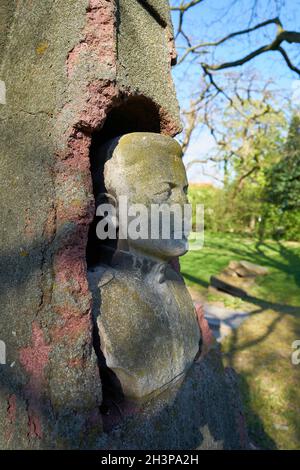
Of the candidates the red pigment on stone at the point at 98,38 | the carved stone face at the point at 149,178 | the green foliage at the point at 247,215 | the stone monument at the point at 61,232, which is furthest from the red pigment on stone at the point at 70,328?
the green foliage at the point at 247,215

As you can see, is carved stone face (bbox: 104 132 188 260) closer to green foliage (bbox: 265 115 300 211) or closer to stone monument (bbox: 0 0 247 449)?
stone monument (bbox: 0 0 247 449)

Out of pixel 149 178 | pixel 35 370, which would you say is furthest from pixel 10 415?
pixel 149 178

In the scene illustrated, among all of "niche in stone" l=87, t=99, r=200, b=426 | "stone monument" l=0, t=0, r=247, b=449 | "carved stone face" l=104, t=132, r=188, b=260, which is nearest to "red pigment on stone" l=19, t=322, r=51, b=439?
"stone monument" l=0, t=0, r=247, b=449

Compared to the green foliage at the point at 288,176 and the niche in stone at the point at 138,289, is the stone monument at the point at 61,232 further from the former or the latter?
the green foliage at the point at 288,176

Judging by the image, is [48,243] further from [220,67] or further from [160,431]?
[220,67]

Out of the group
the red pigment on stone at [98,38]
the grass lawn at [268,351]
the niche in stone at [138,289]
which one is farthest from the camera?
the grass lawn at [268,351]

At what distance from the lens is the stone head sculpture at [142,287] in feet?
5.03

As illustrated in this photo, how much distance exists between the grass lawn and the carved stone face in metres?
2.14

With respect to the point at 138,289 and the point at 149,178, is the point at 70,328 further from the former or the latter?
the point at 149,178

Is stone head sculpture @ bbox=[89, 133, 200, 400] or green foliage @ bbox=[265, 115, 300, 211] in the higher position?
green foliage @ bbox=[265, 115, 300, 211]

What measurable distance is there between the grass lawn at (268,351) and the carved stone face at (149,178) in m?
2.14

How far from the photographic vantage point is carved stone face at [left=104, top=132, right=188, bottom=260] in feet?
5.34

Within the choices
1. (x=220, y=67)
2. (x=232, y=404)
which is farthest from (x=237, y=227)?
(x=232, y=404)

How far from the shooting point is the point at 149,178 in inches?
64.1
